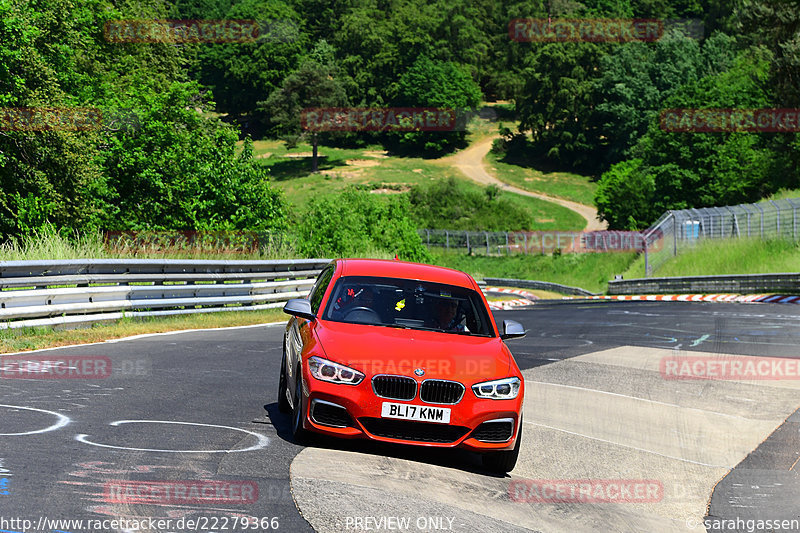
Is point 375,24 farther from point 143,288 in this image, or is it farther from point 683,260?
point 143,288

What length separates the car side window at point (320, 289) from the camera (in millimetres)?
8902

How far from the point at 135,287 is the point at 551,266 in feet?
179

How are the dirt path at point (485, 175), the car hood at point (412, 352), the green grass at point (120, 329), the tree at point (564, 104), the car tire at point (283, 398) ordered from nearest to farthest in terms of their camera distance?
the car hood at point (412, 352) → the car tire at point (283, 398) → the green grass at point (120, 329) → the dirt path at point (485, 175) → the tree at point (564, 104)

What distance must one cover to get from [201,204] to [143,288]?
1503cm

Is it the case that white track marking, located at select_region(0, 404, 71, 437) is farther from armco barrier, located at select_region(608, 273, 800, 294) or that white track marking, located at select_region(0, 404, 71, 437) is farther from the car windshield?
armco barrier, located at select_region(608, 273, 800, 294)

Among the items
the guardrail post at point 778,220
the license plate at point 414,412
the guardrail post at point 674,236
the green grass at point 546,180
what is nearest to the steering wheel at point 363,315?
the license plate at point 414,412

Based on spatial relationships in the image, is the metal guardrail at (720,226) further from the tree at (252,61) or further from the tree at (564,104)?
the tree at (252,61)

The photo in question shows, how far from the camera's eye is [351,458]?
24.2 feet

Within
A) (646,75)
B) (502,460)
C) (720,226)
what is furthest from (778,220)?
(646,75)

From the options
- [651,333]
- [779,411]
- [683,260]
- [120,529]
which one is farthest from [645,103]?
[120,529]

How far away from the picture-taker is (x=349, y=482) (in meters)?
6.54

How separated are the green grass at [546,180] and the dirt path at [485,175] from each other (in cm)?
147

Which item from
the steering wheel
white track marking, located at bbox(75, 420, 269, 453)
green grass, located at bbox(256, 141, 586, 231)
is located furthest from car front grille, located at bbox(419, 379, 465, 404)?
green grass, located at bbox(256, 141, 586, 231)

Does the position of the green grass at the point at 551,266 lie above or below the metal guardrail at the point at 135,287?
below
